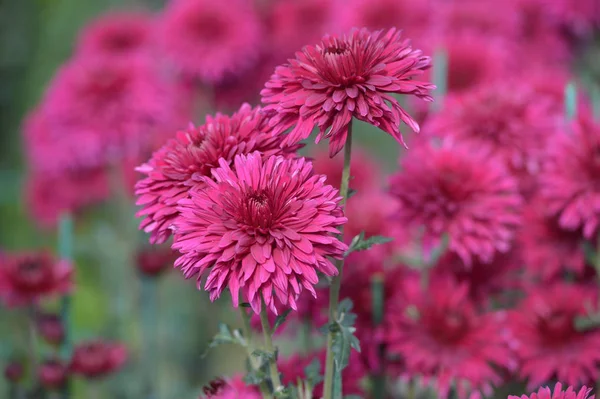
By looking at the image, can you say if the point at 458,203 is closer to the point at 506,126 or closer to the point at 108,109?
the point at 506,126

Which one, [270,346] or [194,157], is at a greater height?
[194,157]

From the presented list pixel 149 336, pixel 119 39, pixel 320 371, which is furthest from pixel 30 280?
pixel 119 39

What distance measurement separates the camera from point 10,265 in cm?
124

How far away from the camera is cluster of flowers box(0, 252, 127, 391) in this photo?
3.85 ft

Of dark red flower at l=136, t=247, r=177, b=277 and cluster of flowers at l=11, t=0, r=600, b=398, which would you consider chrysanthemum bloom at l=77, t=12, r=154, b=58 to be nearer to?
cluster of flowers at l=11, t=0, r=600, b=398

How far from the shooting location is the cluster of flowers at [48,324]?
3.85 feet

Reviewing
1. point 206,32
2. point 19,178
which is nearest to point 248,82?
point 206,32

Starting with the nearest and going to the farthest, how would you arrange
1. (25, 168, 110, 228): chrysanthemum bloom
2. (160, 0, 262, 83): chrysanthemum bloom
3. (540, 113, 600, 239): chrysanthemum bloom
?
(540, 113, 600, 239): chrysanthemum bloom
(160, 0, 262, 83): chrysanthemum bloom
(25, 168, 110, 228): chrysanthemum bloom

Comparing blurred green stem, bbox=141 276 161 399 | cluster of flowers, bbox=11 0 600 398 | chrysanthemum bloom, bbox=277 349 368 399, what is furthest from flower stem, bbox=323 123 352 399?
blurred green stem, bbox=141 276 161 399

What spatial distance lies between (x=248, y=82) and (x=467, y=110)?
0.76 metres

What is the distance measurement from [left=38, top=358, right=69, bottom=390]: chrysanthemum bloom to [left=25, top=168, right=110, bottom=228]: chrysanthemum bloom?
0.88 m

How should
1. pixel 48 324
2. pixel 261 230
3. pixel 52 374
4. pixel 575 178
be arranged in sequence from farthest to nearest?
pixel 48 324 → pixel 52 374 → pixel 575 178 → pixel 261 230

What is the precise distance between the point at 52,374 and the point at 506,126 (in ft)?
2.73

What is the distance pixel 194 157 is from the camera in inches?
29.6
